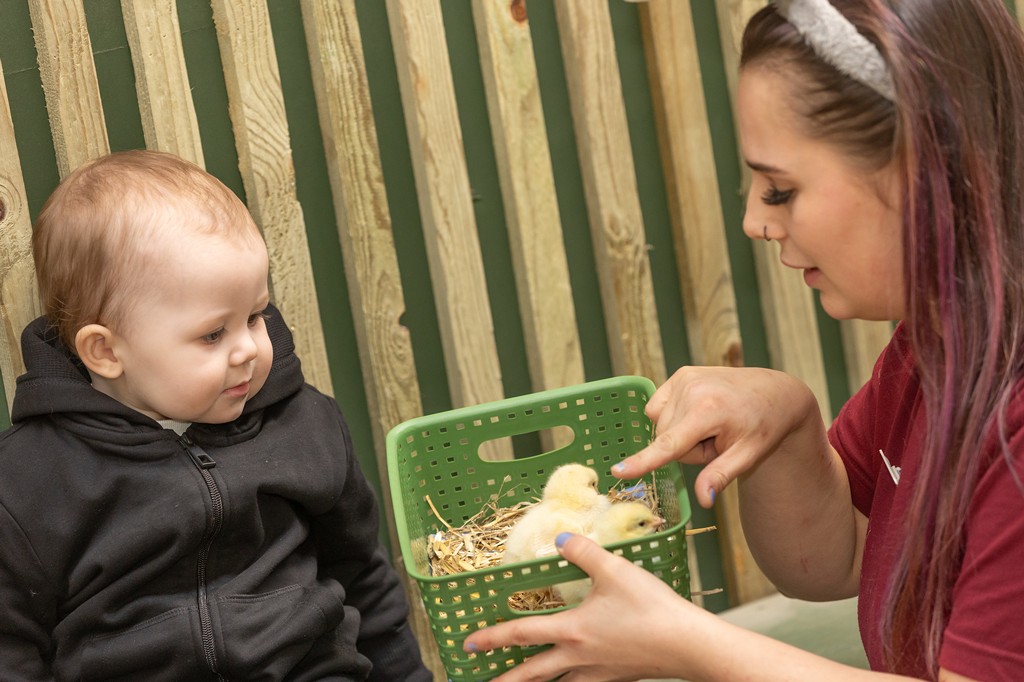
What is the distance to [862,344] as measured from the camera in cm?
259

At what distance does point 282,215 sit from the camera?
6.34 feet

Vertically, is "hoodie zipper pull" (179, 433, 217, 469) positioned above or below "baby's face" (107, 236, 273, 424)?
below

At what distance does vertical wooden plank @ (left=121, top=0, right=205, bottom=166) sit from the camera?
1.81 m

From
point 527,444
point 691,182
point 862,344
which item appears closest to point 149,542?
point 527,444

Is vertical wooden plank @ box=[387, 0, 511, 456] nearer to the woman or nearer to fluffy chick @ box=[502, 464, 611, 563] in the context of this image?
fluffy chick @ box=[502, 464, 611, 563]

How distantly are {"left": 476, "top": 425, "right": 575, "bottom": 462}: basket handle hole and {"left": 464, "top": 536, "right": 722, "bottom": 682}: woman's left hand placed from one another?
77 centimetres

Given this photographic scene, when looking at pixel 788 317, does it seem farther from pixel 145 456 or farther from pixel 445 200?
pixel 145 456

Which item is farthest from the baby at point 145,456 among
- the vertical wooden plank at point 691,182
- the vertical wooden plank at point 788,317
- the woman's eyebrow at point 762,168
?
the vertical wooden plank at point 788,317

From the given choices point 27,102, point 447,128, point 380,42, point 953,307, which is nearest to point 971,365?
point 953,307

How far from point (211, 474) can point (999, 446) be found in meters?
0.98

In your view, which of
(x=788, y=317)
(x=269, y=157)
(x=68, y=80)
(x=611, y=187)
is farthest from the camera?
(x=788, y=317)

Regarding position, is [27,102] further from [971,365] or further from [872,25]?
[971,365]

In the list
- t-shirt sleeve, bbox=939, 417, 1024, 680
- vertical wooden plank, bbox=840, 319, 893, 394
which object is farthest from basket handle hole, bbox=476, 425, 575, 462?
t-shirt sleeve, bbox=939, 417, 1024, 680

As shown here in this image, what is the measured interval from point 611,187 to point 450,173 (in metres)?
0.35
